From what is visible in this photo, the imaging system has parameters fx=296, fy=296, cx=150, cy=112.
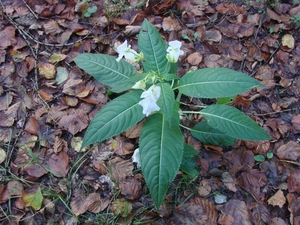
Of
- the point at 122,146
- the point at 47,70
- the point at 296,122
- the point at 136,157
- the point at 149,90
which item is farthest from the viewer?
the point at 47,70

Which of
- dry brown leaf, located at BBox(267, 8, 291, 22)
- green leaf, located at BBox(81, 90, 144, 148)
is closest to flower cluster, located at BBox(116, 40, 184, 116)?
green leaf, located at BBox(81, 90, 144, 148)

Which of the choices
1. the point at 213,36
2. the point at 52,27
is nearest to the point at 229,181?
the point at 213,36

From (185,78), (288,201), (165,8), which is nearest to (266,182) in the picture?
(288,201)

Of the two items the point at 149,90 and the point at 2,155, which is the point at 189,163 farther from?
the point at 2,155

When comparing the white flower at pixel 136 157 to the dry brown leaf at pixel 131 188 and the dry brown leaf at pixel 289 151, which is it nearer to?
the dry brown leaf at pixel 131 188

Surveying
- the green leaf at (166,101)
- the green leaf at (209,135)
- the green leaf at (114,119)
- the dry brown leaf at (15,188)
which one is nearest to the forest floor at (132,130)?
the dry brown leaf at (15,188)

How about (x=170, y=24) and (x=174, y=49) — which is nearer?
(x=174, y=49)

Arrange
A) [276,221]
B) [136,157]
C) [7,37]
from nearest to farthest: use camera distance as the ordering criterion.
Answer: [276,221], [136,157], [7,37]
